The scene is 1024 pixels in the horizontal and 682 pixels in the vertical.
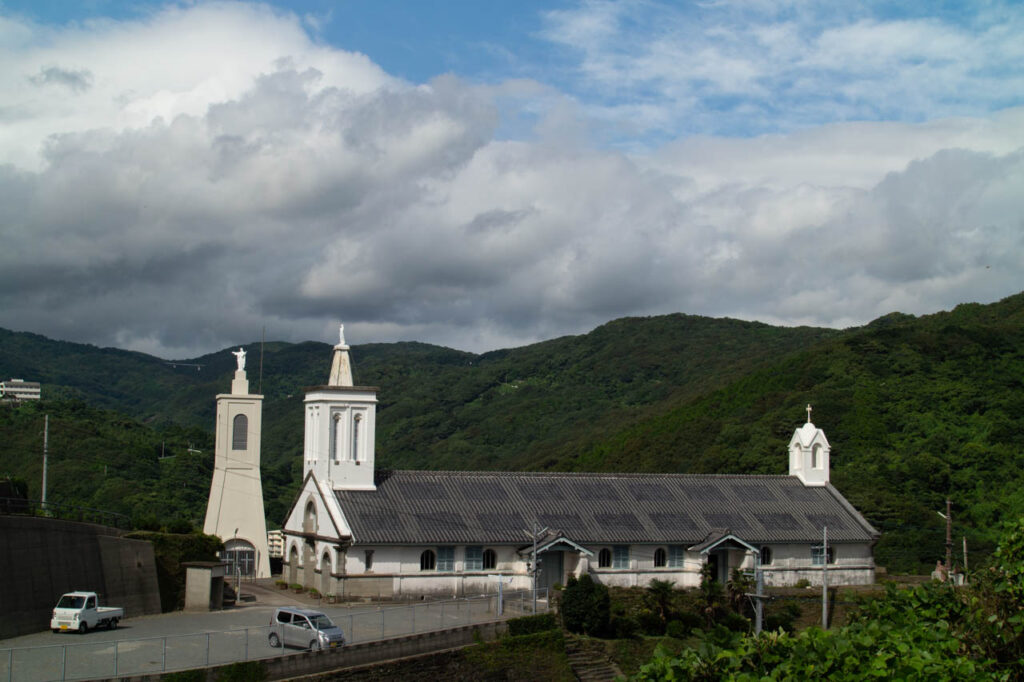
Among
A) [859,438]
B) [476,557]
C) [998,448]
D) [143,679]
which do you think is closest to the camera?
[143,679]

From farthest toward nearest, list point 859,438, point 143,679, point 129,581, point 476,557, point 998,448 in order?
point 859,438
point 998,448
point 476,557
point 129,581
point 143,679

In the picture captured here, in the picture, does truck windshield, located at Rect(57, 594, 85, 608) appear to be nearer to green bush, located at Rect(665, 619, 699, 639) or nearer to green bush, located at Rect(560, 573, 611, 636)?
green bush, located at Rect(560, 573, 611, 636)

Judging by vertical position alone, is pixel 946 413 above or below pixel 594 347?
below

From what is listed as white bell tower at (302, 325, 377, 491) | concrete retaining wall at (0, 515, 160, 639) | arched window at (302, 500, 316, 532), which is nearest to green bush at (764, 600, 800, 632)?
white bell tower at (302, 325, 377, 491)

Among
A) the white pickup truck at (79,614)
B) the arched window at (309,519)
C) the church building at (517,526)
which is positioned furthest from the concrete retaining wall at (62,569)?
the arched window at (309,519)

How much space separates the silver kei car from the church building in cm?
912

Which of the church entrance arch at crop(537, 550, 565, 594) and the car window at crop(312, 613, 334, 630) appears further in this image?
the church entrance arch at crop(537, 550, 565, 594)

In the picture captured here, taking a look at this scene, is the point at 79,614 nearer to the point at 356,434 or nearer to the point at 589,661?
the point at 356,434

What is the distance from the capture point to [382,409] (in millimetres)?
152250

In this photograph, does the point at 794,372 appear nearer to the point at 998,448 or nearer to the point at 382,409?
the point at 998,448

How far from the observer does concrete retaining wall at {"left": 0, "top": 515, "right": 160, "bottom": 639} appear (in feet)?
91.1

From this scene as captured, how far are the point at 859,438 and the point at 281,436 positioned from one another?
9552 cm

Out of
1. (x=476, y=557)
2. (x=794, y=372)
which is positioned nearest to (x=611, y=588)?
(x=476, y=557)

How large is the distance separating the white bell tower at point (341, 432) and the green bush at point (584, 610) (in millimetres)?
10328
